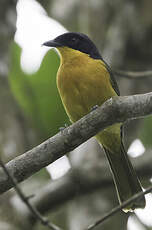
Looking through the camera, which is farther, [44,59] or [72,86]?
[44,59]

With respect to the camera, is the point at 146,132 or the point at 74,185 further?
the point at 146,132

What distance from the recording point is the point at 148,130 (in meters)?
6.75

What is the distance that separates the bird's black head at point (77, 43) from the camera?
535 cm

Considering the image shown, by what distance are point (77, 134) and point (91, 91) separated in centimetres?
98

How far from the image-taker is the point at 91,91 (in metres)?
4.74

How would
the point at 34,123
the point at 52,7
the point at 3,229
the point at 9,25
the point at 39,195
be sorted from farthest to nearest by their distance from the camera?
the point at 52,7, the point at 34,123, the point at 9,25, the point at 39,195, the point at 3,229

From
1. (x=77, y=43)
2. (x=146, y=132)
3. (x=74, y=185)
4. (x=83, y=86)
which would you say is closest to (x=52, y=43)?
(x=77, y=43)

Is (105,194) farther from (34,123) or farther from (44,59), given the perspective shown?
(44,59)

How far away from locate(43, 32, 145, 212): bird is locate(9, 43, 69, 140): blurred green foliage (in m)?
1.39

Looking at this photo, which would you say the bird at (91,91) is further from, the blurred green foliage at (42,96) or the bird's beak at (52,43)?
the blurred green foliage at (42,96)

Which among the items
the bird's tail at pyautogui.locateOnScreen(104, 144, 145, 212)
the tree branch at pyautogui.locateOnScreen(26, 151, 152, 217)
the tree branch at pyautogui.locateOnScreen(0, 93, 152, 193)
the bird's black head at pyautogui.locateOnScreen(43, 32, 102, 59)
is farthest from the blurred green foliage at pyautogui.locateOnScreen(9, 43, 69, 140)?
the tree branch at pyautogui.locateOnScreen(0, 93, 152, 193)

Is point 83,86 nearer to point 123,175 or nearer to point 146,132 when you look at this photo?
point 123,175

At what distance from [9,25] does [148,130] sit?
2333mm

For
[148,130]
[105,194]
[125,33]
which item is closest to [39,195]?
[105,194]
